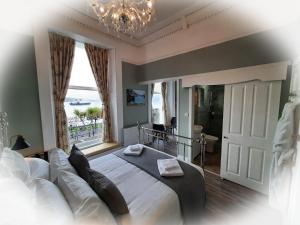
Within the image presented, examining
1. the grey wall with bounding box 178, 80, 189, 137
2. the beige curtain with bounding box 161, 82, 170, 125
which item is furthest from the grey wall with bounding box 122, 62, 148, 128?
the beige curtain with bounding box 161, 82, 170, 125

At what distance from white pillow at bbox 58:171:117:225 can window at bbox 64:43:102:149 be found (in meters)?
2.12

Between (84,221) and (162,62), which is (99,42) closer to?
(162,62)

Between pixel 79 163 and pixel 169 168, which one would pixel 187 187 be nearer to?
pixel 169 168

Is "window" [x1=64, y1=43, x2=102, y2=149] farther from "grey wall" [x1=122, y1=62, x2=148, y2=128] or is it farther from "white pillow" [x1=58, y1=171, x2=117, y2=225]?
"white pillow" [x1=58, y1=171, x2=117, y2=225]

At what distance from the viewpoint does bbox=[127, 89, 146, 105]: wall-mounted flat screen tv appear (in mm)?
3818

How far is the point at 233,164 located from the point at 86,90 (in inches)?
132

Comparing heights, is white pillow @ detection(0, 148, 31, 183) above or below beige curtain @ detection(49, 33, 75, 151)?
below

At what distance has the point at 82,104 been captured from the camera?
3.22 m

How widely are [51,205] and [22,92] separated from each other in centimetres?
194

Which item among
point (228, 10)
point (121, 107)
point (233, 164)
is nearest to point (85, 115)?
point (121, 107)

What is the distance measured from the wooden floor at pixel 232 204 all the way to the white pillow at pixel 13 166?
2.04 metres

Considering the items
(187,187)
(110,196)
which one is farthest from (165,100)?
(110,196)

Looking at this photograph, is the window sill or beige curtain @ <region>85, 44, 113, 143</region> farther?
beige curtain @ <region>85, 44, 113, 143</region>

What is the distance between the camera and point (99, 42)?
3.08 meters
